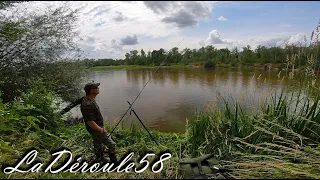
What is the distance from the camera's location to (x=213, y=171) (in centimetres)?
255

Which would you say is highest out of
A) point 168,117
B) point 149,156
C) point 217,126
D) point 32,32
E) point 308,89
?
point 32,32

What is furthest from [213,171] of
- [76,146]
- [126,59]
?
[126,59]

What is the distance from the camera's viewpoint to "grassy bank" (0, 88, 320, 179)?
8.61 ft

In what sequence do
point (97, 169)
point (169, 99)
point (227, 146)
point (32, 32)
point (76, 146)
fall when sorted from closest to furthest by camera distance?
point (97, 169) → point (227, 146) → point (76, 146) → point (32, 32) → point (169, 99)

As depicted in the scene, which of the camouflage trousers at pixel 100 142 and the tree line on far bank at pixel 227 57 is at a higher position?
the tree line on far bank at pixel 227 57

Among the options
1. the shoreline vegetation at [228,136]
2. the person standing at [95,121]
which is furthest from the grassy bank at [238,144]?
the person standing at [95,121]

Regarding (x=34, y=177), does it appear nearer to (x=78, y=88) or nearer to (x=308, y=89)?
(x=308, y=89)

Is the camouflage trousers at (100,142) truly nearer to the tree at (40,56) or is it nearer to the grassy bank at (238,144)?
the grassy bank at (238,144)

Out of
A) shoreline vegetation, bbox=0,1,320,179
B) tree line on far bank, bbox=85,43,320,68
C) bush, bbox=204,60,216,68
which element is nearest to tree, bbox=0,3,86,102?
tree line on far bank, bbox=85,43,320,68

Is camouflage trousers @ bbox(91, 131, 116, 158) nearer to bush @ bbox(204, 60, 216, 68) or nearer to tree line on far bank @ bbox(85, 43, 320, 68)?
tree line on far bank @ bbox(85, 43, 320, 68)

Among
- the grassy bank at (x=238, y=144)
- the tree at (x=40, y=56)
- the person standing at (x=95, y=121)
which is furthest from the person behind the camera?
the tree at (x=40, y=56)

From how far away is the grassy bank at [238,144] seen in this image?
2625 mm

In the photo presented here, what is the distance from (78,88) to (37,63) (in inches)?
84.4

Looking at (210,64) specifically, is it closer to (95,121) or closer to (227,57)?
(227,57)
